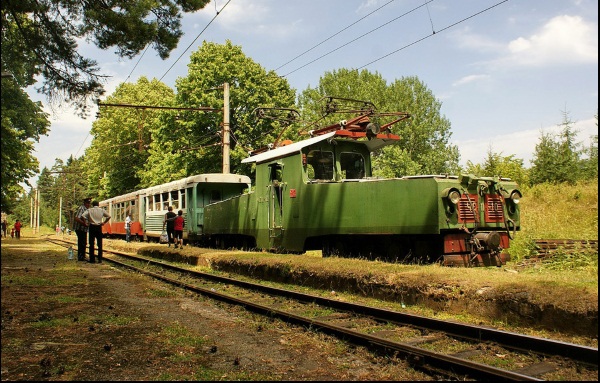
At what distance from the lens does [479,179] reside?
9688mm

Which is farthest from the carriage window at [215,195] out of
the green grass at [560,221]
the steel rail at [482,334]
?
the steel rail at [482,334]

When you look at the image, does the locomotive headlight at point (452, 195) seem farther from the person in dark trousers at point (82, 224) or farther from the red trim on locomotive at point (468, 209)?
the person in dark trousers at point (82, 224)

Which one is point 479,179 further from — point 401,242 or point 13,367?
point 13,367

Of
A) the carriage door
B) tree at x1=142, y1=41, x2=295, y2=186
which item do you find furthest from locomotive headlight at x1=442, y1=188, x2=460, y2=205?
tree at x1=142, y1=41, x2=295, y2=186

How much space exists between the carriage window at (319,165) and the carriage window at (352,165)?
0.32 meters

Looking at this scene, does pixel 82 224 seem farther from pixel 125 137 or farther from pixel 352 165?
pixel 125 137

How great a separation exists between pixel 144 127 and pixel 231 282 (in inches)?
1457

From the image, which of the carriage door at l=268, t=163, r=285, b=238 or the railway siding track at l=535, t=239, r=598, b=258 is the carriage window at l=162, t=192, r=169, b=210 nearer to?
the carriage door at l=268, t=163, r=285, b=238

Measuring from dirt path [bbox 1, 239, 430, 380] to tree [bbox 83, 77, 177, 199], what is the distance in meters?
37.3

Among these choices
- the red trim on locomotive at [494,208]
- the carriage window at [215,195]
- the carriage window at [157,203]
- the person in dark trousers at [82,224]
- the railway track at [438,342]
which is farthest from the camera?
the carriage window at [157,203]

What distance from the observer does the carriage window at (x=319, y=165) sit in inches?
466

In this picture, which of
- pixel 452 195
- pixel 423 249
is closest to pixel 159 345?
pixel 452 195

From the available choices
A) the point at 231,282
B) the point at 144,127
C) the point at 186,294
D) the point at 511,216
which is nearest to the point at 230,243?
the point at 231,282

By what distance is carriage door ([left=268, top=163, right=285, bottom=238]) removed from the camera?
12641 millimetres
